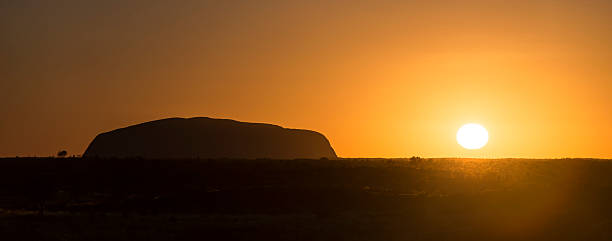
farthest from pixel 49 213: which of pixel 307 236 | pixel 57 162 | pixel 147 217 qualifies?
pixel 57 162

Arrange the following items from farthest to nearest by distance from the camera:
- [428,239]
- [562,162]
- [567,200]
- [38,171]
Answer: [562,162], [38,171], [567,200], [428,239]

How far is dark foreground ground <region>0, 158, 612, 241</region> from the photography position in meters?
38.3

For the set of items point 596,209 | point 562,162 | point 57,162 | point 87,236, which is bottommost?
point 87,236

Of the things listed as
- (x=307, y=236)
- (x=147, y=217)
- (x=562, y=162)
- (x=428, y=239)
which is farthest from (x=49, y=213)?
(x=562, y=162)

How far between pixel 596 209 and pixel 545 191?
6861 millimetres

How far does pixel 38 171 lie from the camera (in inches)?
3140

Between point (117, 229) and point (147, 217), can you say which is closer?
point (117, 229)

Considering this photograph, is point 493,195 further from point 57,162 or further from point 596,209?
point 57,162

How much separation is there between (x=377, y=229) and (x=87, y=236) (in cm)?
1267

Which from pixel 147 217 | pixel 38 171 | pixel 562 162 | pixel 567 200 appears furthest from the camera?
pixel 562 162

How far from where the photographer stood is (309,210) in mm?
46219

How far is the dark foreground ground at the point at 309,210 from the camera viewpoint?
3834 centimetres

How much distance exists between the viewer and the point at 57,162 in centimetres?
9125

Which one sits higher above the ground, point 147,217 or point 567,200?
point 567,200
